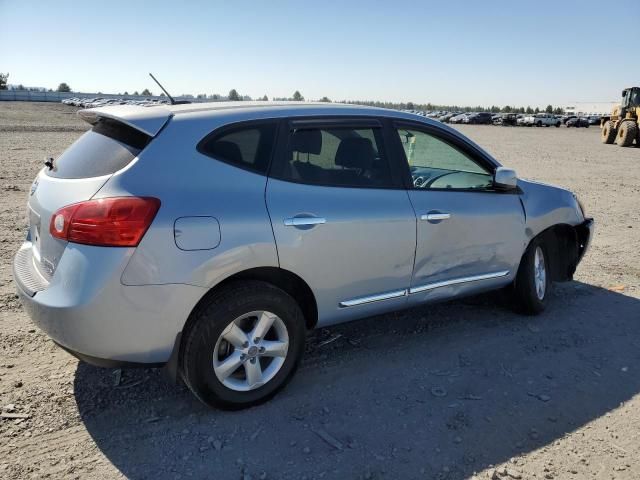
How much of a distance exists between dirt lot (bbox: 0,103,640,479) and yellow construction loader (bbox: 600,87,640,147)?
90.8 ft

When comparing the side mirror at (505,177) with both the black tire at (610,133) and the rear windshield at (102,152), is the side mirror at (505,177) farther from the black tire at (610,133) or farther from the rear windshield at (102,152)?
the black tire at (610,133)

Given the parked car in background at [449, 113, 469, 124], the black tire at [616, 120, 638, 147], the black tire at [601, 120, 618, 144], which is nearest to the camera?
the black tire at [616, 120, 638, 147]

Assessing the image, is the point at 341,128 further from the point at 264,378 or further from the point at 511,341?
the point at 511,341

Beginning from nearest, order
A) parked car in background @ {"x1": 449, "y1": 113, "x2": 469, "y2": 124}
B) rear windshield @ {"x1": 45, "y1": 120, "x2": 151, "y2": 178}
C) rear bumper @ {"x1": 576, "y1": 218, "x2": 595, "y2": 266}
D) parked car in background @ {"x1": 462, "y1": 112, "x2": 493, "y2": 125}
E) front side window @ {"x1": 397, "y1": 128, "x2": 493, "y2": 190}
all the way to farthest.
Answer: rear windshield @ {"x1": 45, "y1": 120, "x2": 151, "y2": 178} → front side window @ {"x1": 397, "y1": 128, "x2": 493, "y2": 190} → rear bumper @ {"x1": 576, "y1": 218, "x2": 595, "y2": 266} → parked car in background @ {"x1": 462, "y1": 112, "x2": 493, "y2": 125} → parked car in background @ {"x1": 449, "y1": 113, "x2": 469, "y2": 124}

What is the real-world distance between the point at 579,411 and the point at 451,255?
135cm

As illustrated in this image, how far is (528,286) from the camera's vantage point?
4.64 meters

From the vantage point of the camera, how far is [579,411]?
3299 mm

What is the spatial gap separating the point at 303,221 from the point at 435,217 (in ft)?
3.78

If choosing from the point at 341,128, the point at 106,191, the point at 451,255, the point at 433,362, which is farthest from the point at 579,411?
the point at 106,191

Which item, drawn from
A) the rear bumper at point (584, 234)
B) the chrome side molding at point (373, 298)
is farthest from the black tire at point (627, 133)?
the chrome side molding at point (373, 298)

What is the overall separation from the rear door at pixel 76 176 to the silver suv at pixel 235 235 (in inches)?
0.5

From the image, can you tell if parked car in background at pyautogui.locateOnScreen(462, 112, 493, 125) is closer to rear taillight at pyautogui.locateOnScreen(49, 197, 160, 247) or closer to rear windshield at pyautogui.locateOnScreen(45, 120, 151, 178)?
rear windshield at pyautogui.locateOnScreen(45, 120, 151, 178)

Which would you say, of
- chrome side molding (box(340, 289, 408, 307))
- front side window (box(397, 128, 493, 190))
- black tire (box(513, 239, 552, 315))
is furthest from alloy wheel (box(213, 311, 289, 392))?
black tire (box(513, 239, 552, 315))

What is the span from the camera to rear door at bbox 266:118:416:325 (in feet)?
10.4
